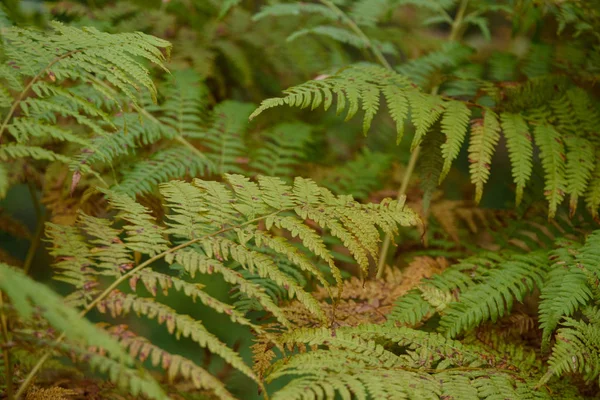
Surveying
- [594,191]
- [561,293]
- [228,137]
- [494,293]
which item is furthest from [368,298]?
[228,137]

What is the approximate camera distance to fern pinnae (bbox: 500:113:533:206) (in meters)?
1.62

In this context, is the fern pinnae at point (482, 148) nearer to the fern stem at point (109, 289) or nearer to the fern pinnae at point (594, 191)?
the fern pinnae at point (594, 191)

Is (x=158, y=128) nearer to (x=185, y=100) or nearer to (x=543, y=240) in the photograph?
(x=185, y=100)

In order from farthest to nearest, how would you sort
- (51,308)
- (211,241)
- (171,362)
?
(211,241) → (171,362) → (51,308)

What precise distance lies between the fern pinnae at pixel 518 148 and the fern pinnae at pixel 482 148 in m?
0.04

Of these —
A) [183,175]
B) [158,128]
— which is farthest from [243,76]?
[183,175]

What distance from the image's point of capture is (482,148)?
1646 millimetres

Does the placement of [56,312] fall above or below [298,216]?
above

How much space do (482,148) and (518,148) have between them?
14 cm

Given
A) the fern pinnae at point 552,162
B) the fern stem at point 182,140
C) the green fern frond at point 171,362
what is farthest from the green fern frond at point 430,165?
the green fern frond at point 171,362

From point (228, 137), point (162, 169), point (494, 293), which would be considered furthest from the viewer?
point (228, 137)

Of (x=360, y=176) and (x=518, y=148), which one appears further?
(x=360, y=176)

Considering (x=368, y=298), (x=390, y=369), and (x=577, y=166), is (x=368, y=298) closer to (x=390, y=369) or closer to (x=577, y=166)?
(x=390, y=369)

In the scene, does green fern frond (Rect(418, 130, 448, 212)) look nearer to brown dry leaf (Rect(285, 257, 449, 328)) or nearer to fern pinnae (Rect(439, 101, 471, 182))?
fern pinnae (Rect(439, 101, 471, 182))
